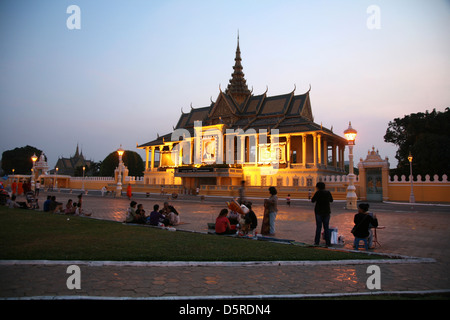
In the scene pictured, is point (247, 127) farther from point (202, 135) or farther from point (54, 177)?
point (54, 177)

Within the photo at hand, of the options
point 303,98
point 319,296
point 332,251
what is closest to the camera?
point 319,296

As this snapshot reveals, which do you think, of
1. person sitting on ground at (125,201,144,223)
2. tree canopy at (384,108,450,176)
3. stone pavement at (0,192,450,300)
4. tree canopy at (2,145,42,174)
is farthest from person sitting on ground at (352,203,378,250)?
tree canopy at (2,145,42,174)

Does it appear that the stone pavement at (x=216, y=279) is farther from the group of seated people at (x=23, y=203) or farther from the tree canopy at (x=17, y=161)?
the tree canopy at (x=17, y=161)

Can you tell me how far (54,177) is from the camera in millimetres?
52250

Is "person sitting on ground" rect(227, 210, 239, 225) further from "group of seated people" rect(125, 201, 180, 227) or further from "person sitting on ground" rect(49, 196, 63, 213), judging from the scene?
"person sitting on ground" rect(49, 196, 63, 213)

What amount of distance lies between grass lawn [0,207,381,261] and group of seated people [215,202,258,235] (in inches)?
17.5

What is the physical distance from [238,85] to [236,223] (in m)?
45.4

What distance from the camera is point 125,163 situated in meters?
66.1

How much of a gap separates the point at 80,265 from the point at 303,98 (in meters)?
39.4

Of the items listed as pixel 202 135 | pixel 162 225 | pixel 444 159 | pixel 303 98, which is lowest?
pixel 162 225

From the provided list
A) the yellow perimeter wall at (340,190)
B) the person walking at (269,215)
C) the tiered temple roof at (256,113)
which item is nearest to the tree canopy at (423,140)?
the yellow perimeter wall at (340,190)

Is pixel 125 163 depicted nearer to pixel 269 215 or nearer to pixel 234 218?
pixel 234 218

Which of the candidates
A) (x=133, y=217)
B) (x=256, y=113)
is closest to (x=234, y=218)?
(x=133, y=217)
